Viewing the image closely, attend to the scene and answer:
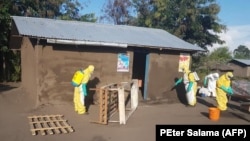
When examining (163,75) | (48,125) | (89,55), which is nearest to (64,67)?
(89,55)

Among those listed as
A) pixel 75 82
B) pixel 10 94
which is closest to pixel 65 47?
pixel 75 82

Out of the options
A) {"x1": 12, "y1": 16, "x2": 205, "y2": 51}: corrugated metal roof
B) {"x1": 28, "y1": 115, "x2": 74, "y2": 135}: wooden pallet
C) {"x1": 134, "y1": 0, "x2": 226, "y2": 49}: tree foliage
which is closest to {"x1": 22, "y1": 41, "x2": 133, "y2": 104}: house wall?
{"x1": 12, "y1": 16, "x2": 205, "y2": 51}: corrugated metal roof

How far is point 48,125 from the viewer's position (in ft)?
30.6

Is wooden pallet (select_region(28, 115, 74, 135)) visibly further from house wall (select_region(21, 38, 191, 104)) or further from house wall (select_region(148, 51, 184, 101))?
house wall (select_region(148, 51, 184, 101))

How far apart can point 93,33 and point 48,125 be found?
5262 mm

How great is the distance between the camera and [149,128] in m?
Result: 9.56

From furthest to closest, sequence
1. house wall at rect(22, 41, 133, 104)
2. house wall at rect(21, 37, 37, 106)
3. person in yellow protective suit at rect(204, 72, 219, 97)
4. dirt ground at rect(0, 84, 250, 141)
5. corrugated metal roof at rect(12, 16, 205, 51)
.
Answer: person in yellow protective suit at rect(204, 72, 219, 97) < house wall at rect(21, 37, 37, 106) < corrugated metal roof at rect(12, 16, 205, 51) < house wall at rect(22, 41, 133, 104) < dirt ground at rect(0, 84, 250, 141)

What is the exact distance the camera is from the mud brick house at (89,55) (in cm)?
1161

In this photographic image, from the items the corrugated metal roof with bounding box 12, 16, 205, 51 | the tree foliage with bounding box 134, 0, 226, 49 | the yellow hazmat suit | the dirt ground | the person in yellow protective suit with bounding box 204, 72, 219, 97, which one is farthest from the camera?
the tree foliage with bounding box 134, 0, 226, 49

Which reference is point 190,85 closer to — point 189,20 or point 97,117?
point 97,117

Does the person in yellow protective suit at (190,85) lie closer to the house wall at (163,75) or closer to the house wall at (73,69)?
the house wall at (163,75)

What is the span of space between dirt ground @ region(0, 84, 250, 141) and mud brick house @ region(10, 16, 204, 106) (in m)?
0.66

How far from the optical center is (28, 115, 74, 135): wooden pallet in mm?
8516

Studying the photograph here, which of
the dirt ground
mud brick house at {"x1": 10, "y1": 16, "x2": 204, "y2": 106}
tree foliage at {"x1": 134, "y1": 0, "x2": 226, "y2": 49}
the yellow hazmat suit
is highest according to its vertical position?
tree foliage at {"x1": 134, "y1": 0, "x2": 226, "y2": 49}
